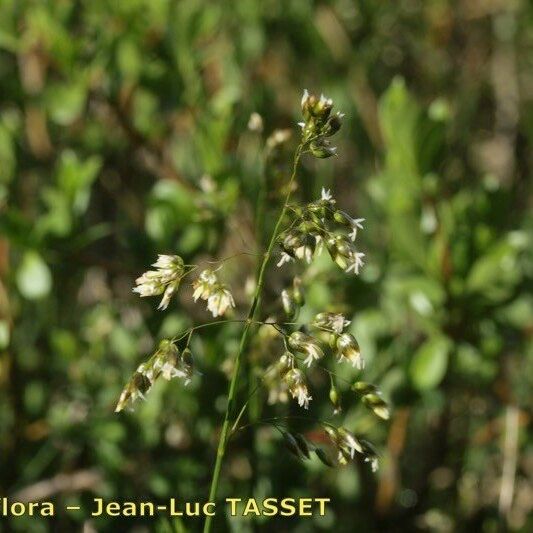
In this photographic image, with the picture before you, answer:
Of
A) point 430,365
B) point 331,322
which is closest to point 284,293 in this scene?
point 331,322

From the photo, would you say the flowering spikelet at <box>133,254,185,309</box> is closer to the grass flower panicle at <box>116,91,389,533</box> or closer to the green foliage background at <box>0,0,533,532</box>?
the grass flower panicle at <box>116,91,389,533</box>

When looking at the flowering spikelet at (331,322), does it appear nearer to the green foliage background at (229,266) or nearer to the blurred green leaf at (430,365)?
the green foliage background at (229,266)

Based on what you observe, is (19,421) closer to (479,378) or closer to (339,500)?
(339,500)

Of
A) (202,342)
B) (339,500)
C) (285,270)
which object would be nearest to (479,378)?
(339,500)

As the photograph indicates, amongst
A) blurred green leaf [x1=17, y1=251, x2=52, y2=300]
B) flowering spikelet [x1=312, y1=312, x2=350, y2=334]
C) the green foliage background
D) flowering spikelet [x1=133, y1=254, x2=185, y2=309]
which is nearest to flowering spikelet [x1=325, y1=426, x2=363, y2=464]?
flowering spikelet [x1=312, y1=312, x2=350, y2=334]

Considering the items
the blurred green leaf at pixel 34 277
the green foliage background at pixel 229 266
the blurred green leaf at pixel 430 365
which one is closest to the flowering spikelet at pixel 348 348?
the green foliage background at pixel 229 266

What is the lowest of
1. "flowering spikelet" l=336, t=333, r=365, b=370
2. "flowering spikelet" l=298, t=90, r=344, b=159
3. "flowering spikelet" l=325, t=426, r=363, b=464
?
"flowering spikelet" l=325, t=426, r=363, b=464

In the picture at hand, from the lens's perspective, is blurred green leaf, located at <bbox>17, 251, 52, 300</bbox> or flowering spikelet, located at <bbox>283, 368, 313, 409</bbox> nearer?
flowering spikelet, located at <bbox>283, 368, 313, 409</bbox>

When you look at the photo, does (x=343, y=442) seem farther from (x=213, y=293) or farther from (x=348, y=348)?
(x=213, y=293)
